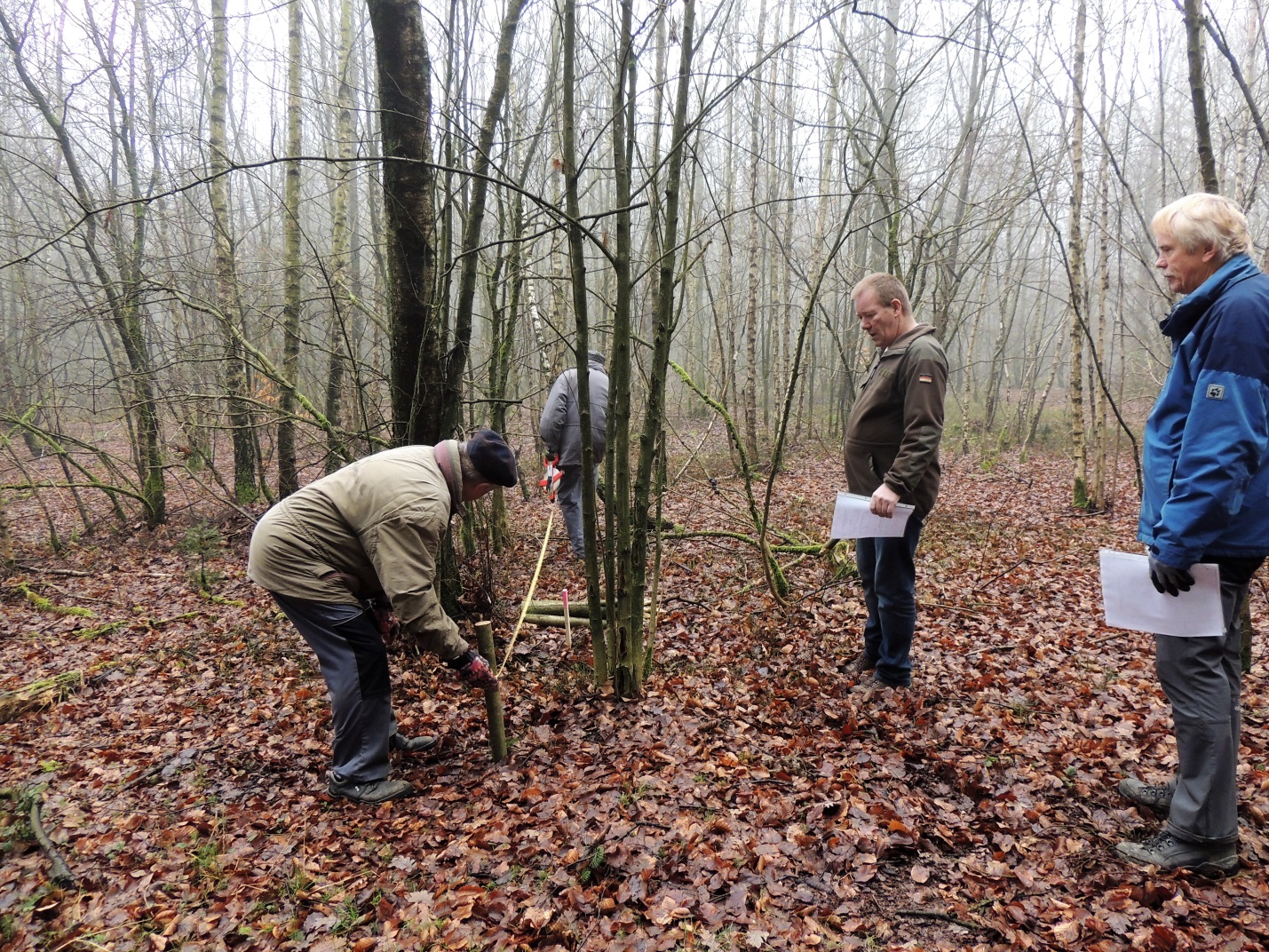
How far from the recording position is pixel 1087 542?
273 inches

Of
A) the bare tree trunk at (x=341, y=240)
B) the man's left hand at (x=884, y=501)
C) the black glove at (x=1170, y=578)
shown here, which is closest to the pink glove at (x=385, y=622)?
the bare tree trunk at (x=341, y=240)

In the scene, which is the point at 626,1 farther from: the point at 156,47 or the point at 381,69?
the point at 156,47

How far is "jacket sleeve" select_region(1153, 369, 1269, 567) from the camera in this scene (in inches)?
79.4

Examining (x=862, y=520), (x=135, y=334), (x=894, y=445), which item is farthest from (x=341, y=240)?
(x=862, y=520)

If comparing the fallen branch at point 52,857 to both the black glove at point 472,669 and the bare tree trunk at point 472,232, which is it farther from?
the bare tree trunk at point 472,232

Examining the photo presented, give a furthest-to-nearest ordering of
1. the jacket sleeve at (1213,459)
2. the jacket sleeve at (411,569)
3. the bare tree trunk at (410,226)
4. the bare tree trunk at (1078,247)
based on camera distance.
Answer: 1. the bare tree trunk at (1078,247)
2. the bare tree trunk at (410,226)
3. the jacket sleeve at (411,569)
4. the jacket sleeve at (1213,459)

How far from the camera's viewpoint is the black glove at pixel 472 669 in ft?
10.5

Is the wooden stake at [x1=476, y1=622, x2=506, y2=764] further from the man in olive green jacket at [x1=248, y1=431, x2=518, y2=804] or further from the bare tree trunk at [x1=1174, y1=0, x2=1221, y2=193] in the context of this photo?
the bare tree trunk at [x1=1174, y1=0, x2=1221, y2=193]

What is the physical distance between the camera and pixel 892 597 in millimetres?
3604

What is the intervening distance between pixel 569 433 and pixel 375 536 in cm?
359

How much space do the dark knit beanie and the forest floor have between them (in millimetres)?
1510

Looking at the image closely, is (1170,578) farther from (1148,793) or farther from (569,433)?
(569,433)

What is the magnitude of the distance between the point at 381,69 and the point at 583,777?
420cm

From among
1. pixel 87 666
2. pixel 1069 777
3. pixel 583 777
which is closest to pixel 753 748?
pixel 583 777
